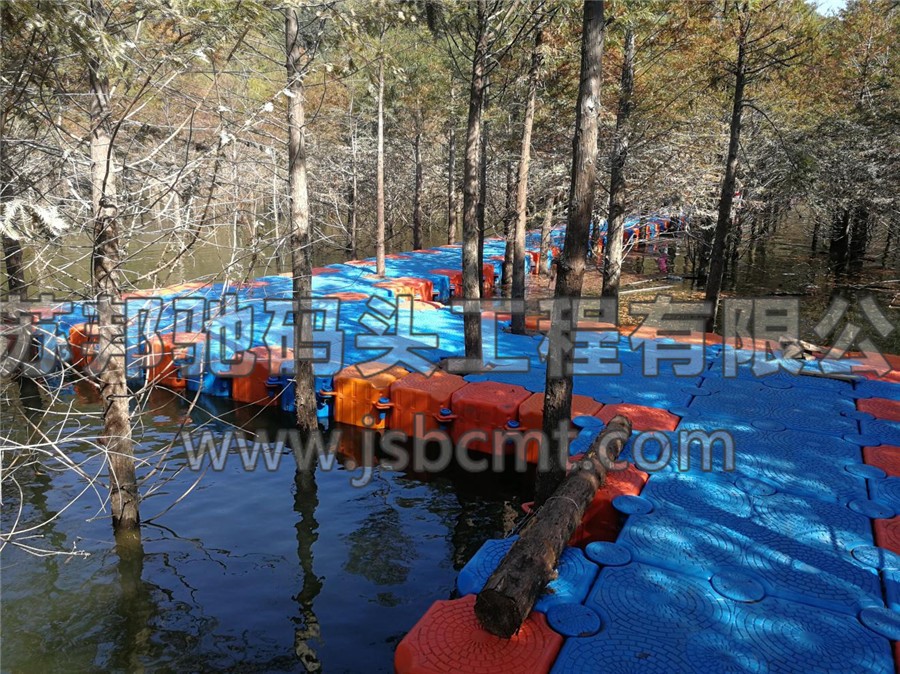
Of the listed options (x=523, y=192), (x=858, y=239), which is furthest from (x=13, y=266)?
(x=858, y=239)

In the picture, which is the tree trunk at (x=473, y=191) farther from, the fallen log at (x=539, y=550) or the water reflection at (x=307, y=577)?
the fallen log at (x=539, y=550)

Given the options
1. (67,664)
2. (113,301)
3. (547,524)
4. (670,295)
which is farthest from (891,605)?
(670,295)

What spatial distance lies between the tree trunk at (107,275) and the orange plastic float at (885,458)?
25.4 feet

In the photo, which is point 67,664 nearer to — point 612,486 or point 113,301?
point 113,301

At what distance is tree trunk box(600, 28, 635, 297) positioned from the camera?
13.1 meters

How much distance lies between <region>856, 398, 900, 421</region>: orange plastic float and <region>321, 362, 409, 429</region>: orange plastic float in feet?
22.2

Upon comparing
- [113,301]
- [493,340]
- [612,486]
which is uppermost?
[113,301]

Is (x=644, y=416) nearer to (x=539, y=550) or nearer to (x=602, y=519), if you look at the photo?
(x=602, y=519)

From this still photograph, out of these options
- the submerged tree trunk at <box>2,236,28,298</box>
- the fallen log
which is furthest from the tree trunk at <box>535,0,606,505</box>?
the submerged tree trunk at <box>2,236,28,298</box>

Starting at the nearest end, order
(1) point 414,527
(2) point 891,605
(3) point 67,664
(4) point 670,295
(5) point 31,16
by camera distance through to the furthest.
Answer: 1. (5) point 31,16
2. (2) point 891,605
3. (3) point 67,664
4. (1) point 414,527
5. (4) point 670,295

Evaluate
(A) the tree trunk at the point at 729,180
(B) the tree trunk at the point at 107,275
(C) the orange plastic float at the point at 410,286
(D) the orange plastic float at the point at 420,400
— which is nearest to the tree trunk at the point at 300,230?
(D) the orange plastic float at the point at 420,400

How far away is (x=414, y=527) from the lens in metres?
7.09

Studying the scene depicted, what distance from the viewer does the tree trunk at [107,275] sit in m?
5.06

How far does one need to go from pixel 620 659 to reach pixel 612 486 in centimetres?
233
